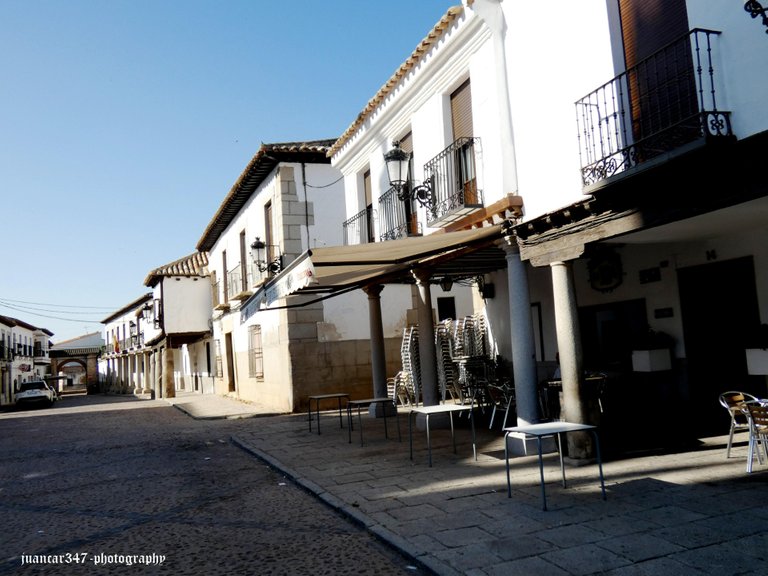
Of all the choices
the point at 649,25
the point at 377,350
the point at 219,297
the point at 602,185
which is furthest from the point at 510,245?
the point at 219,297

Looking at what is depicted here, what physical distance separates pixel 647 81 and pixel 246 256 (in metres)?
15.3

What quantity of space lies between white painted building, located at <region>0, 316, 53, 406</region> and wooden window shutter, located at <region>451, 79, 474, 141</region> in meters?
38.0

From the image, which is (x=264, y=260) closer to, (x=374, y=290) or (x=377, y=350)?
(x=374, y=290)

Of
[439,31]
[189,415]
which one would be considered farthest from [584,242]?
[189,415]

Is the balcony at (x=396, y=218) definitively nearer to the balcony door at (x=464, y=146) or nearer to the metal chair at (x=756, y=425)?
the balcony door at (x=464, y=146)

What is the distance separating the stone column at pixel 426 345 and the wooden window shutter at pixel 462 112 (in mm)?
2176

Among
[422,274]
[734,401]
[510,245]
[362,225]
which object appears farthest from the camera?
[362,225]

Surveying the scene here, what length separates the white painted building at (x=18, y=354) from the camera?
41.1 metres

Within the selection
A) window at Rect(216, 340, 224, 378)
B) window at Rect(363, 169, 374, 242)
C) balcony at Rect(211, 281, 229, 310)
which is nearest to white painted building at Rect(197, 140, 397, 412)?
window at Rect(363, 169, 374, 242)

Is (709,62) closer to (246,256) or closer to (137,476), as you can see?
(137,476)

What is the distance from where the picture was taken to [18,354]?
150 ft

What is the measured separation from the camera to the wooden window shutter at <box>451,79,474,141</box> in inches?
345

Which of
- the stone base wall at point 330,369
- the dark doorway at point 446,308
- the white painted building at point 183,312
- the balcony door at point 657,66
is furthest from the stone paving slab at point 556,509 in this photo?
the white painted building at point 183,312

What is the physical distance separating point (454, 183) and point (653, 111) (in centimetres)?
320
